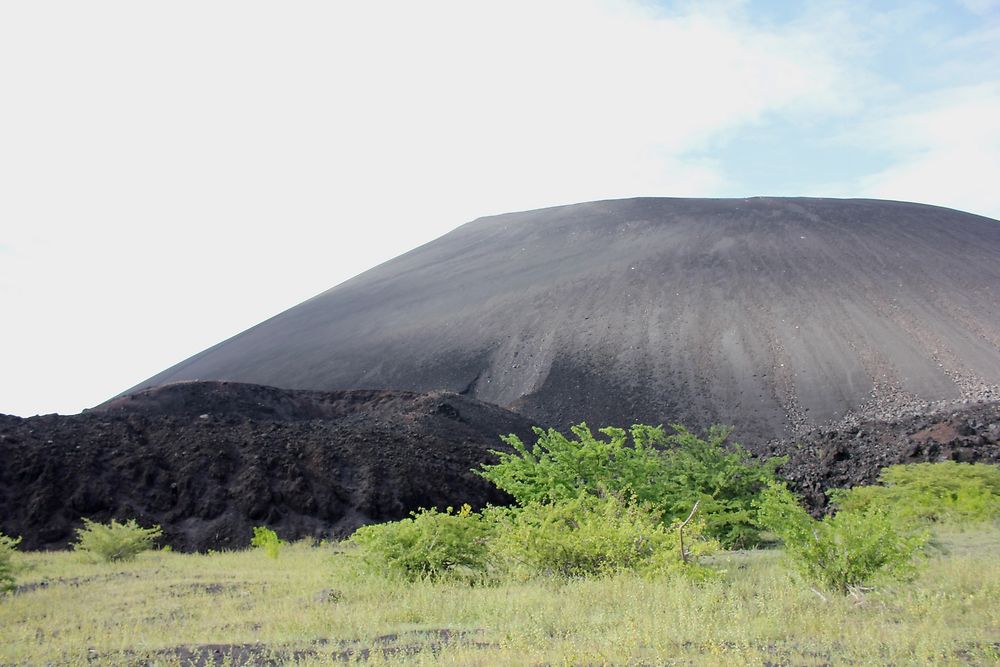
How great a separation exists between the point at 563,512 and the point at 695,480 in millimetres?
4526

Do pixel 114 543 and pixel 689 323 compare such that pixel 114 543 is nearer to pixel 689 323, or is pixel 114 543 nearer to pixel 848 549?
pixel 848 549

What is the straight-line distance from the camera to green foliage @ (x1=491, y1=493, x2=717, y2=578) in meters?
10.4

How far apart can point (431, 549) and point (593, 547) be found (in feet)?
7.00

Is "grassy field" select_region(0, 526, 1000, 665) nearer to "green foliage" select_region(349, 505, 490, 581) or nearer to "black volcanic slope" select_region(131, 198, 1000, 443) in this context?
"green foliage" select_region(349, 505, 490, 581)

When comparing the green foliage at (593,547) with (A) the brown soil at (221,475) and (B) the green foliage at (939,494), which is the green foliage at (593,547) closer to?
(B) the green foliage at (939,494)

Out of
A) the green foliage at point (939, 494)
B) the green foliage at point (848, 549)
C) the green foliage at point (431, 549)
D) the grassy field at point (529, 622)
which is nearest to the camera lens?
the grassy field at point (529, 622)

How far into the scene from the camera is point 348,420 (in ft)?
108

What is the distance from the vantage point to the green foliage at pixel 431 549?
442 inches

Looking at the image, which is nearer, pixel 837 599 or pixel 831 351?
pixel 837 599

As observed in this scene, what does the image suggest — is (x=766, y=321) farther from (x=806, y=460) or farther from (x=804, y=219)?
(x=806, y=460)

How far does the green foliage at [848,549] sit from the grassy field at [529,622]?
243mm

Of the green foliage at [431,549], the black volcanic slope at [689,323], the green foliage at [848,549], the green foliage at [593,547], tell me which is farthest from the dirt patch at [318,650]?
the black volcanic slope at [689,323]

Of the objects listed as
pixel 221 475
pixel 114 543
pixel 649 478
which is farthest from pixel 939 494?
pixel 221 475

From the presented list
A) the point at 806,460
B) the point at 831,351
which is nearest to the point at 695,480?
the point at 806,460
